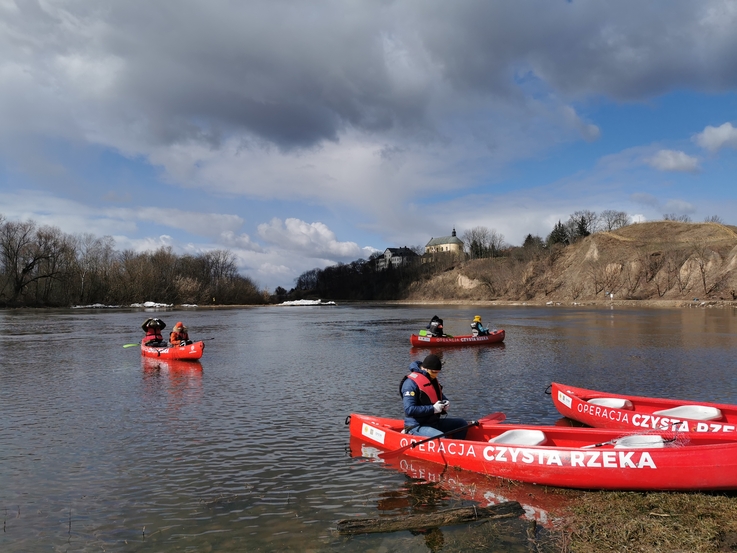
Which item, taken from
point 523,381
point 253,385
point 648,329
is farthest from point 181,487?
point 648,329

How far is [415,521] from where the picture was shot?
307 inches

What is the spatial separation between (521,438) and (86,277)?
4512 inches

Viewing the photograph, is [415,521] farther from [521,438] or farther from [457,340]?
[457,340]

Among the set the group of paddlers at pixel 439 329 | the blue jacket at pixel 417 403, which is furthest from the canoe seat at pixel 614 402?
the group of paddlers at pixel 439 329

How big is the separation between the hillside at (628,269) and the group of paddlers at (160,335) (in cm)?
8148

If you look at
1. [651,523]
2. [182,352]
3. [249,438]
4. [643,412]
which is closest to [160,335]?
[182,352]

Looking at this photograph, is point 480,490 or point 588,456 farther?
point 480,490

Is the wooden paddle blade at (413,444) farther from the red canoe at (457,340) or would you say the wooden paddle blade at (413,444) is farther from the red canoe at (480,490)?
the red canoe at (457,340)

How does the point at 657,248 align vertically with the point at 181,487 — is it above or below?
above

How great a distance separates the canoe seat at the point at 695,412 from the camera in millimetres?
11531

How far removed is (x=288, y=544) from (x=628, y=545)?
463 cm

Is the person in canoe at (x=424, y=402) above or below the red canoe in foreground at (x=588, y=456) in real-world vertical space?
above

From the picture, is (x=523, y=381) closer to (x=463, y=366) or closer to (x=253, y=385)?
(x=463, y=366)

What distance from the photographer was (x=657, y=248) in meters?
104
